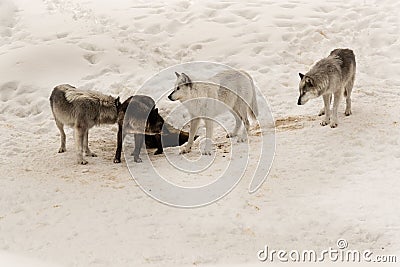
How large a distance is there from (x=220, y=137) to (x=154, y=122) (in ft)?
3.82

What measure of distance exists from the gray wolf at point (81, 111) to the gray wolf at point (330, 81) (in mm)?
2785

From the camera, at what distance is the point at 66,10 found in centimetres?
1284

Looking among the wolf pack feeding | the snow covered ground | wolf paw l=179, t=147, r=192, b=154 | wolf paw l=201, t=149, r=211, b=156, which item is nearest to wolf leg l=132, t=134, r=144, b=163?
the wolf pack feeding

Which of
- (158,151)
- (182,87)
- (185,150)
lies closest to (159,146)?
(158,151)

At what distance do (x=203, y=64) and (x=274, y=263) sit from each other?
6.24 m

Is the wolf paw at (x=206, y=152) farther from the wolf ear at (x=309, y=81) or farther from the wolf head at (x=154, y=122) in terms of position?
the wolf ear at (x=309, y=81)

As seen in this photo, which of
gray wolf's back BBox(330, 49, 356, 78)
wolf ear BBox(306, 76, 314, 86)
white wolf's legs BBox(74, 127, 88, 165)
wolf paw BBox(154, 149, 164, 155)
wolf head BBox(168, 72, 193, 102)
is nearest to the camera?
white wolf's legs BBox(74, 127, 88, 165)

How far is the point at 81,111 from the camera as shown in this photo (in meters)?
7.02

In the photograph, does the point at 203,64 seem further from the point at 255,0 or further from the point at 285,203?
the point at 285,203

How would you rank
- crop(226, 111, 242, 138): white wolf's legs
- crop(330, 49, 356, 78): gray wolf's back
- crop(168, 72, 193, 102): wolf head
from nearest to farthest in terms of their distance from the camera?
1. crop(168, 72, 193, 102): wolf head
2. crop(330, 49, 356, 78): gray wolf's back
3. crop(226, 111, 242, 138): white wolf's legs

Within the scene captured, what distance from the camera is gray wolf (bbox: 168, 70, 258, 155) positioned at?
724cm

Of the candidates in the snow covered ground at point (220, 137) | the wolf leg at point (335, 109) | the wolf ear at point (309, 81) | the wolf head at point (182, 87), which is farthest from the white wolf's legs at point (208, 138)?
the wolf leg at point (335, 109)

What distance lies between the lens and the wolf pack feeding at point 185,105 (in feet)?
23.2

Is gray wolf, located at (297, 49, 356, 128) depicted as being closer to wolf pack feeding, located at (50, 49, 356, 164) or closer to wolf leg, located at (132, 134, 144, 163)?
wolf pack feeding, located at (50, 49, 356, 164)
